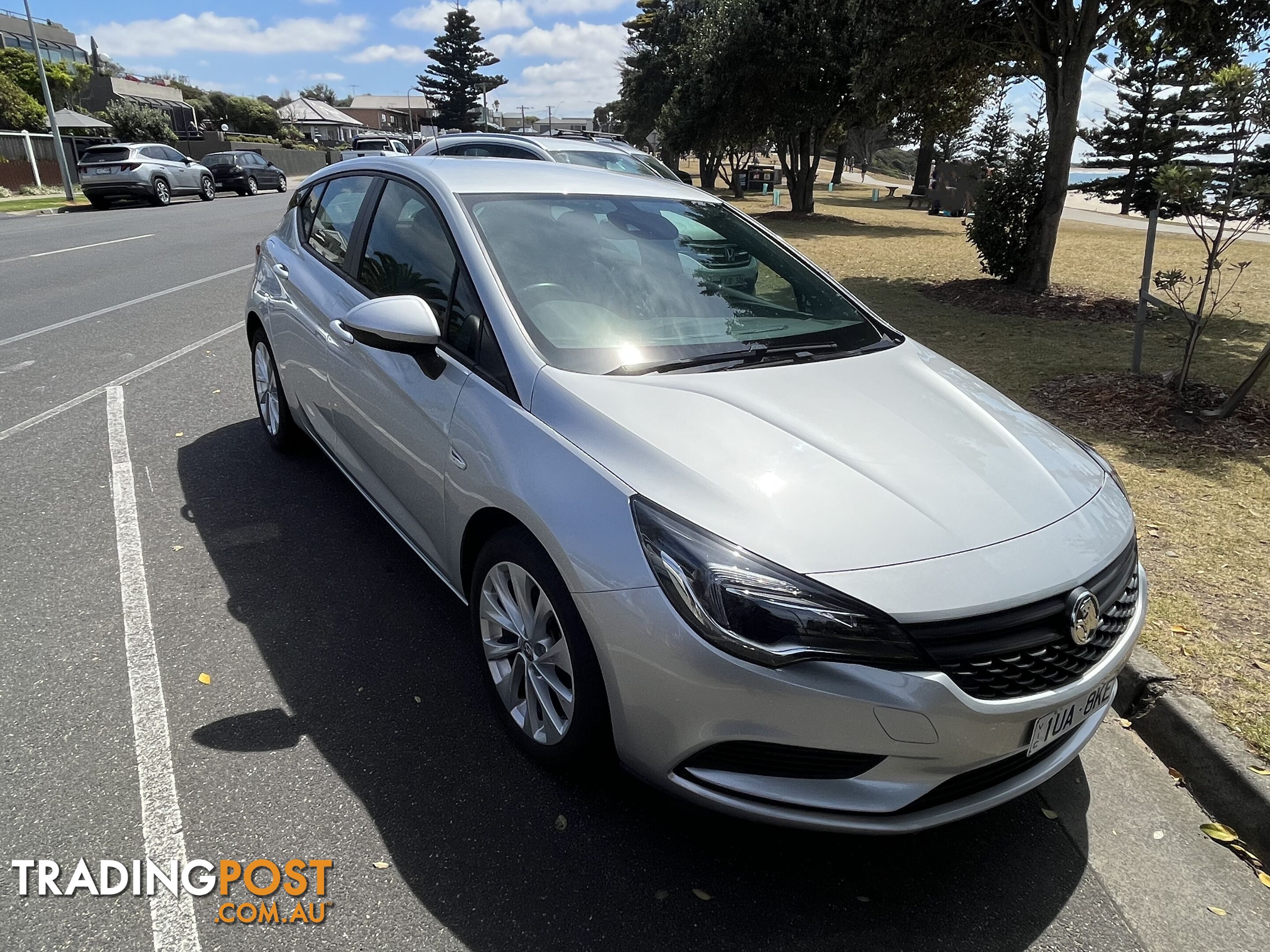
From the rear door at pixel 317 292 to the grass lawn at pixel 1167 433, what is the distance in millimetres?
3660

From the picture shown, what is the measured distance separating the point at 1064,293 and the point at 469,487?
35.2 feet

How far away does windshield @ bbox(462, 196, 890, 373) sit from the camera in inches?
115

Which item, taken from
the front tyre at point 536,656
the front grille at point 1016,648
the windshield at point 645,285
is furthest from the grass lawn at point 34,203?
the front grille at point 1016,648

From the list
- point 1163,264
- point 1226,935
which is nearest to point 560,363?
point 1226,935

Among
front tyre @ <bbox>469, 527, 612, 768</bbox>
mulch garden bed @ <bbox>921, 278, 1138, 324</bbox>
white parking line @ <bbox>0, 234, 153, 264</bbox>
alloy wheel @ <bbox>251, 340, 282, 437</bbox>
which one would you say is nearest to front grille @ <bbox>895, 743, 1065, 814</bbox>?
front tyre @ <bbox>469, 527, 612, 768</bbox>

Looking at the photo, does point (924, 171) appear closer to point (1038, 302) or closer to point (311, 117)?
point (1038, 302)

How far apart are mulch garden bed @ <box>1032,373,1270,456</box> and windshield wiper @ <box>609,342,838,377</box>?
3.67 meters

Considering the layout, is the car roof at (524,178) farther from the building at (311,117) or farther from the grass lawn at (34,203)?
the building at (311,117)

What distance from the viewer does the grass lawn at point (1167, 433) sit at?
338 centimetres

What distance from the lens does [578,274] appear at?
3160 millimetres

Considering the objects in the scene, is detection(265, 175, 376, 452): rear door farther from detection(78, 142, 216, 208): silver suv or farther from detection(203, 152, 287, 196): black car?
detection(203, 152, 287, 196): black car

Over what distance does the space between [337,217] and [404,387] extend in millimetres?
1596

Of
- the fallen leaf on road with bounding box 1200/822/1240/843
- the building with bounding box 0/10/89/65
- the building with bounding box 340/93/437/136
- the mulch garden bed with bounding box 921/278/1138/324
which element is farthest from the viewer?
the building with bounding box 340/93/437/136

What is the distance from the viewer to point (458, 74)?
8600 centimetres
